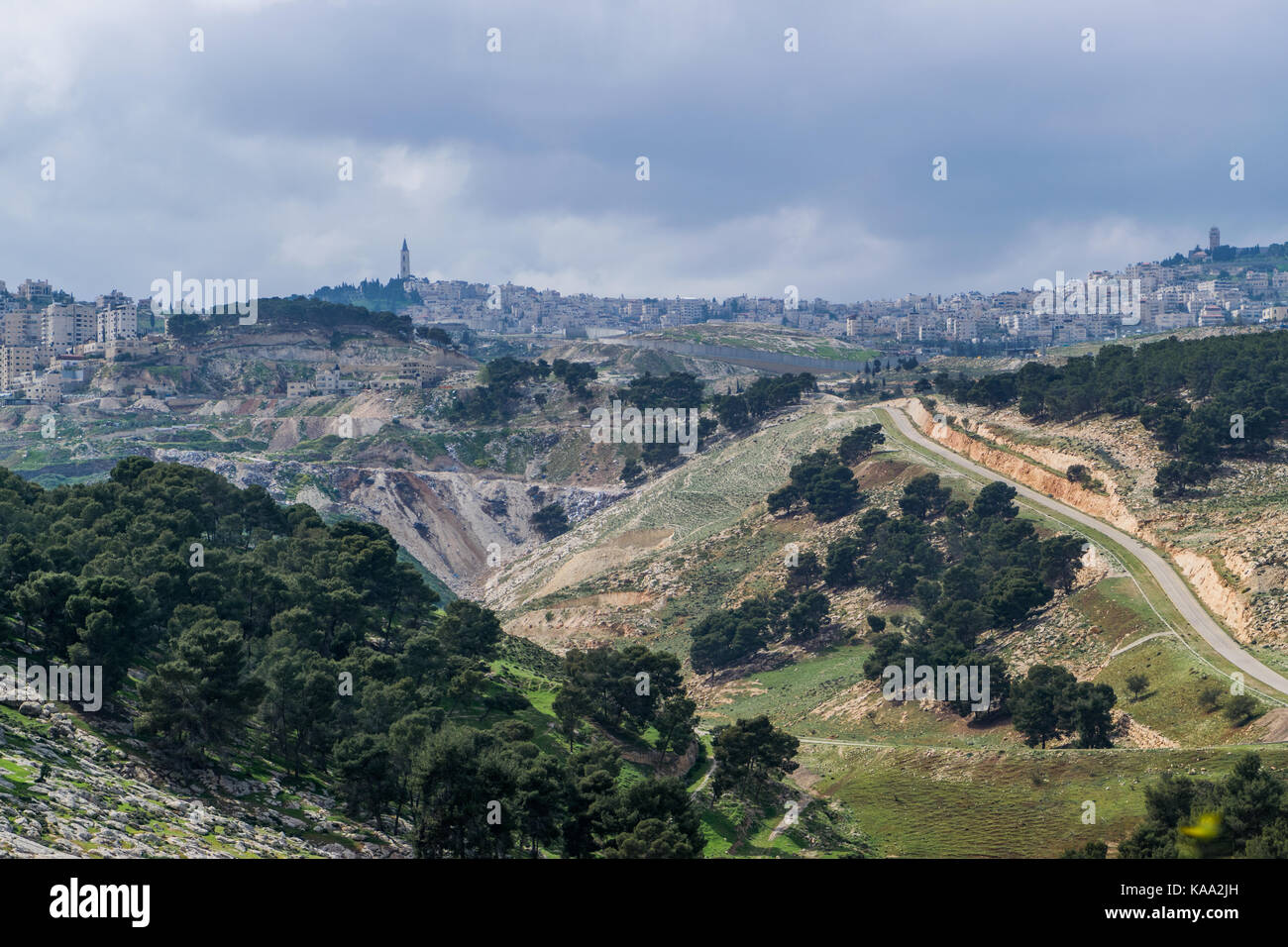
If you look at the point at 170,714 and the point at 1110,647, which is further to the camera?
the point at 1110,647

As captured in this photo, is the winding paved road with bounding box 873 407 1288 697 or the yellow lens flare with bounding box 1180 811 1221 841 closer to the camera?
the yellow lens flare with bounding box 1180 811 1221 841

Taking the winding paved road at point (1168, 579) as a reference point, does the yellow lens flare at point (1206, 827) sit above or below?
below

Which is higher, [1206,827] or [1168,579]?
[1168,579]

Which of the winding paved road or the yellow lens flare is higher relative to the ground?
the winding paved road

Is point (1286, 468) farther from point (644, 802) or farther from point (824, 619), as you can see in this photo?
point (644, 802)

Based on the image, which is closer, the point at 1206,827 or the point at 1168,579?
the point at 1206,827

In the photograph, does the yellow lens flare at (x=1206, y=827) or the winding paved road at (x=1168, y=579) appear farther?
the winding paved road at (x=1168, y=579)
